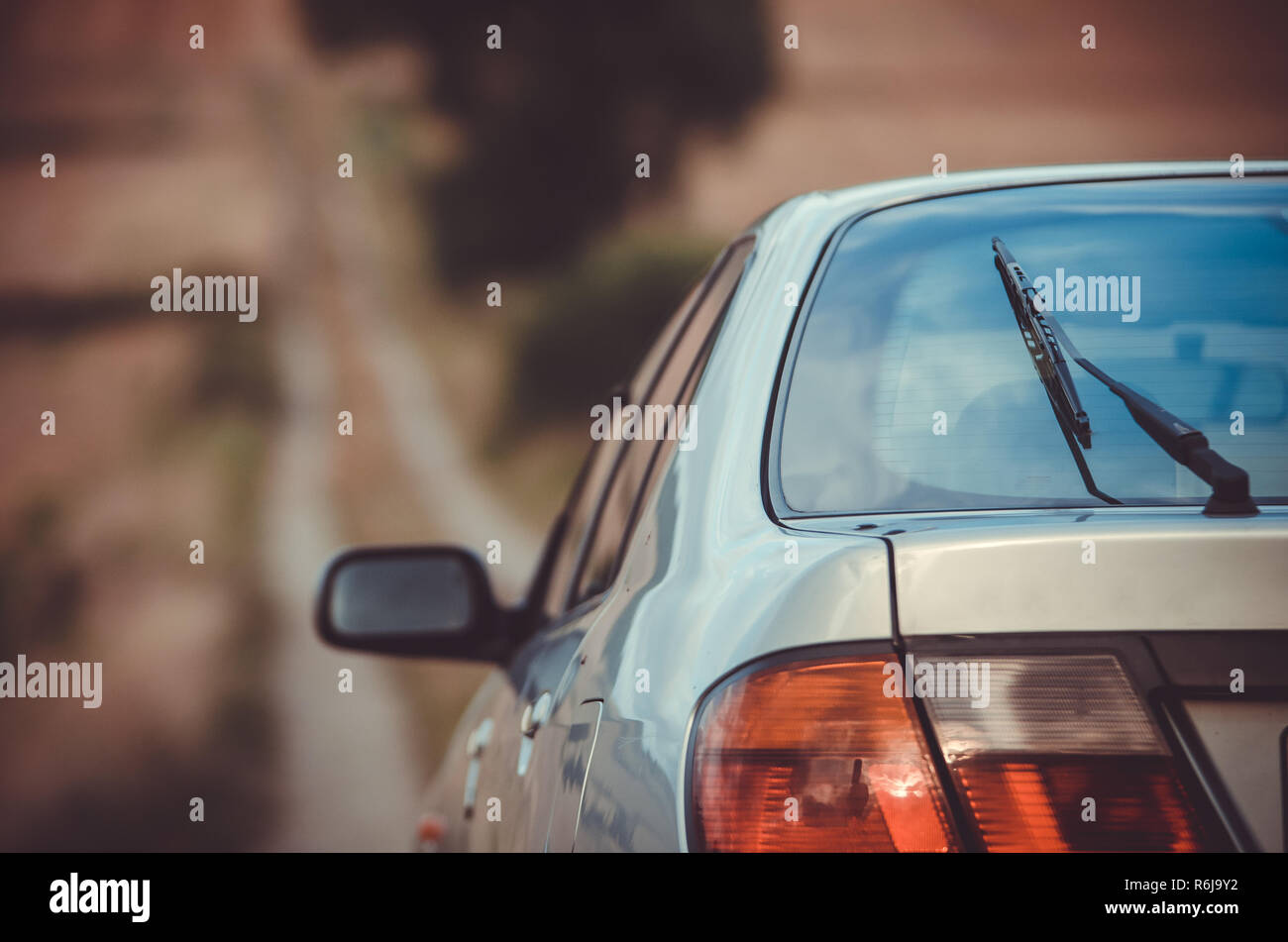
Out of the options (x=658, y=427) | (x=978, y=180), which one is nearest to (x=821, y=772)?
(x=658, y=427)

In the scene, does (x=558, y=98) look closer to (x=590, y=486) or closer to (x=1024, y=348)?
(x=590, y=486)

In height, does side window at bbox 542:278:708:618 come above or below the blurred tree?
below

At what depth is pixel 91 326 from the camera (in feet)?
92.1

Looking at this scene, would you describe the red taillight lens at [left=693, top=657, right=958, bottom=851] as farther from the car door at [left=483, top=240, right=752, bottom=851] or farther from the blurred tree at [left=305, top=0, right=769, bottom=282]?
the blurred tree at [left=305, top=0, right=769, bottom=282]

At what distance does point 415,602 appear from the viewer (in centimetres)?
269

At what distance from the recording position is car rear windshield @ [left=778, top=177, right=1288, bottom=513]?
1491 mm

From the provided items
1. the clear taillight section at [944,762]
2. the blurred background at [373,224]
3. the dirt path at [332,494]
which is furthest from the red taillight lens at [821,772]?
the blurred background at [373,224]

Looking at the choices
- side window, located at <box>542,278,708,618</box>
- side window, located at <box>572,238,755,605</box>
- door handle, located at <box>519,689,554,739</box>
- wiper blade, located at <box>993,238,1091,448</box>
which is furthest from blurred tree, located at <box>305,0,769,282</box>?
wiper blade, located at <box>993,238,1091,448</box>

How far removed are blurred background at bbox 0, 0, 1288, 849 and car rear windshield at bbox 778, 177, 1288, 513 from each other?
12.2 metres

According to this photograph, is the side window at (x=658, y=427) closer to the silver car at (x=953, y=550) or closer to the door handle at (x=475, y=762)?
the silver car at (x=953, y=550)

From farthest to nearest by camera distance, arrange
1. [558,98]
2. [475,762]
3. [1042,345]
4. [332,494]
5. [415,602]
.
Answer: [558,98]
[332,494]
[475,762]
[415,602]
[1042,345]

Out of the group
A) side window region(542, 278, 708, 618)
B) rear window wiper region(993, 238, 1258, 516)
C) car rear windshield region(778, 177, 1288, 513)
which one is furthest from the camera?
side window region(542, 278, 708, 618)

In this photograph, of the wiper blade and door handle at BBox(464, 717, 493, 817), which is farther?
door handle at BBox(464, 717, 493, 817)

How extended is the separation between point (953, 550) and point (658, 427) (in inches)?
38.1
